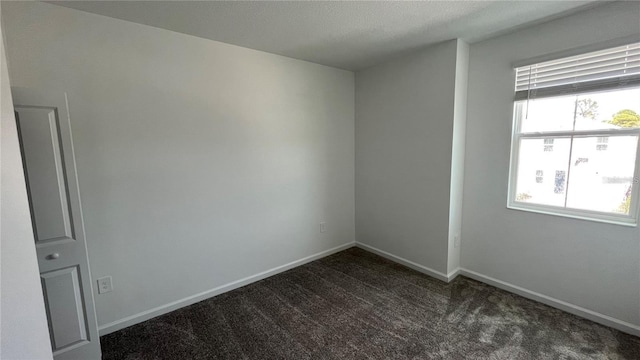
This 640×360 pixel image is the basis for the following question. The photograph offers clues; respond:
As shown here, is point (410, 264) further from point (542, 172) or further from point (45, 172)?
point (45, 172)

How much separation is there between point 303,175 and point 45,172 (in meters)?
2.24

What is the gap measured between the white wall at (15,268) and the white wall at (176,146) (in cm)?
88

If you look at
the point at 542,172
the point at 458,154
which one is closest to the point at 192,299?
the point at 458,154

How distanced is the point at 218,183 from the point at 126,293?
3.85 ft

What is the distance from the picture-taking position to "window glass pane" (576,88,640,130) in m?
1.99

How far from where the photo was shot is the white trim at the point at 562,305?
6.79ft

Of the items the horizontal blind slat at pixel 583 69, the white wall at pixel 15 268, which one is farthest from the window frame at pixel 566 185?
the white wall at pixel 15 268

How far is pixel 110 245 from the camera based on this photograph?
6.97 ft

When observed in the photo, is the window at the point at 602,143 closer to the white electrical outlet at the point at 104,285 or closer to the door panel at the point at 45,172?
the door panel at the point at 45,172

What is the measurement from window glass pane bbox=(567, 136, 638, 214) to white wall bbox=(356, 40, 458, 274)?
0.99m

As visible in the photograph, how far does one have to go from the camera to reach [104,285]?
6.94 ft

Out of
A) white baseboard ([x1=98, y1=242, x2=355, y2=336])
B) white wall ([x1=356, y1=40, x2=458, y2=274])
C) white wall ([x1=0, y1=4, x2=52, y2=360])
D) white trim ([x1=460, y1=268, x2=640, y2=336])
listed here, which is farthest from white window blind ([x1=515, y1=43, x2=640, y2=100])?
white wall ([x1=0, y1=4, x2=52, y2=360])

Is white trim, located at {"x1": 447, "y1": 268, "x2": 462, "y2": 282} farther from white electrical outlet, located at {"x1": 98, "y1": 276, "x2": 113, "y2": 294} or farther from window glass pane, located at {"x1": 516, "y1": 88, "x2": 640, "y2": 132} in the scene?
white electrical outlet, located at {"x1": 98, "y1": 276, "x2": 113, "y2": 294}

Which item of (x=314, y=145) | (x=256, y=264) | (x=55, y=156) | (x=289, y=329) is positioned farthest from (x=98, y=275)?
(x=314, y=145)
